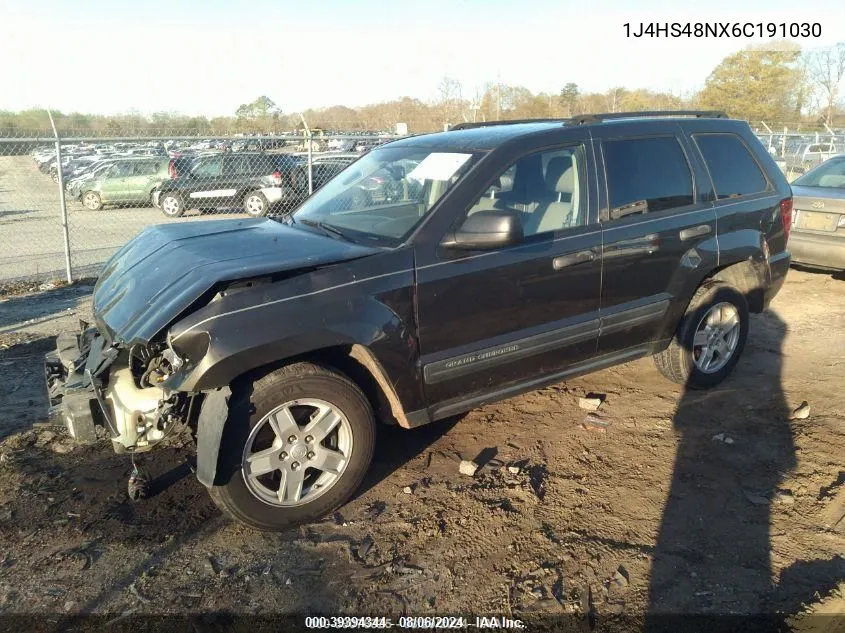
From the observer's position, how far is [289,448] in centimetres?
316

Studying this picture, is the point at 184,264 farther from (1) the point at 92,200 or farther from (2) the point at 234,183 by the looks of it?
(1) the point at 92,200

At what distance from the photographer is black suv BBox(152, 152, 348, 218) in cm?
1470

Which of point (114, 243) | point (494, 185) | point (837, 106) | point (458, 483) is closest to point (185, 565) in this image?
point (458, 483)

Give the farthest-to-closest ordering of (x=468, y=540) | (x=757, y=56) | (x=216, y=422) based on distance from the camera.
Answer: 1. (x=757, y=56)
2. (x=468, y=540)
3. (x=216, y=422)

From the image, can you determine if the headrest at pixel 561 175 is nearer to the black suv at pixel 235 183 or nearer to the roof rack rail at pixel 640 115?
the roof rack rail at pixel 640 115

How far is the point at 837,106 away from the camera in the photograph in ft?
133

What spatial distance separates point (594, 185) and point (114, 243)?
10.4 meters

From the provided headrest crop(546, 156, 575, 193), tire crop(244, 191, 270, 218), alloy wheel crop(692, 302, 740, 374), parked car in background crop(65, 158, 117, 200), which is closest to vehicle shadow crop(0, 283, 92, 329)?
headrest crop(546, 156, 575, 193)

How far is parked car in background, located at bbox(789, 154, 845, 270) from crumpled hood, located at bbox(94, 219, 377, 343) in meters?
6.38

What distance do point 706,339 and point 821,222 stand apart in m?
3.88

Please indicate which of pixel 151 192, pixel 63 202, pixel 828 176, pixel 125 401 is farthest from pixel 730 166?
pixel 151 192

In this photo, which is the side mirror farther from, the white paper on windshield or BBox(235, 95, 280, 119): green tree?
BBox(235, 95, 280, 119): green tree

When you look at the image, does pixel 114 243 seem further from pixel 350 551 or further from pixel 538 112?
pixel 538 112

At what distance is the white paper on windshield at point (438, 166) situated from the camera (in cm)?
376
